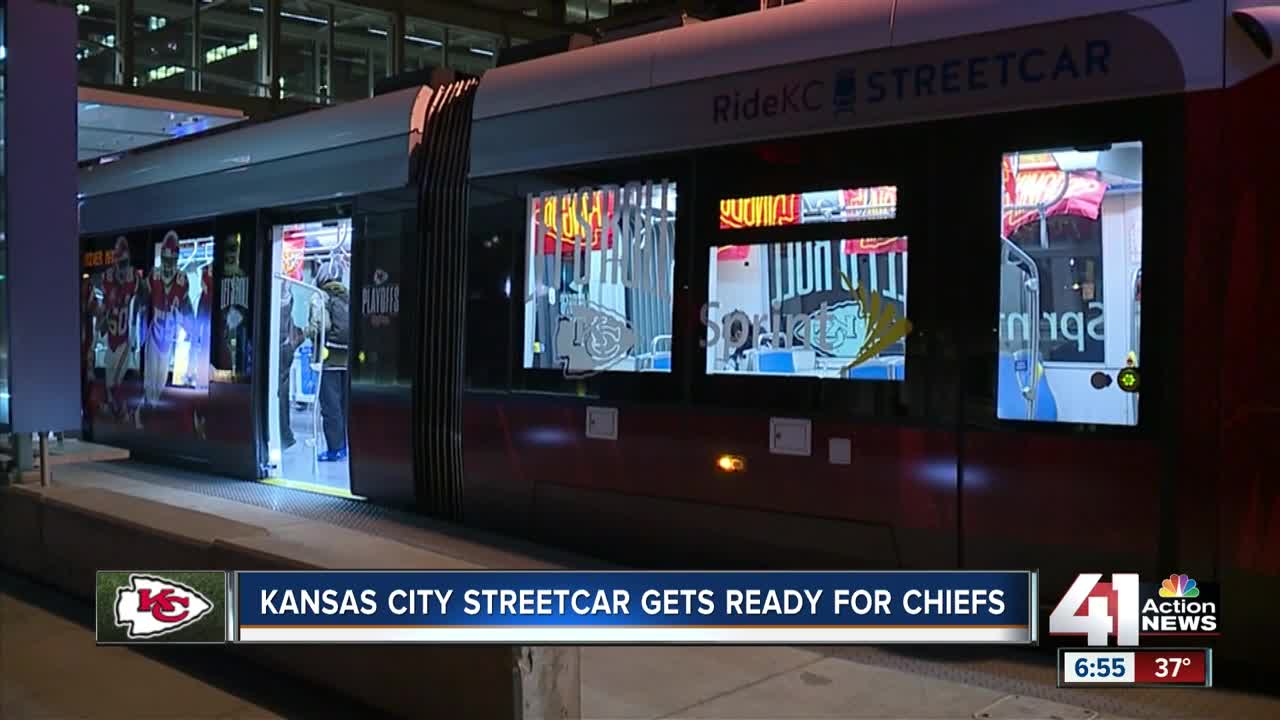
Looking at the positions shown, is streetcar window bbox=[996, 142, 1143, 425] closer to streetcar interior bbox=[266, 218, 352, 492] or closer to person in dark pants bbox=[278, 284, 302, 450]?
streetcar interior bbox=[266, 218, 352, 492]

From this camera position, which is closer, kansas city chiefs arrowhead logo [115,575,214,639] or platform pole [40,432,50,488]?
kansas city chiefs arrowhead logo [115,575,214,639]

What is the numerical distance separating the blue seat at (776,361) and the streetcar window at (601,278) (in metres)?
0.66

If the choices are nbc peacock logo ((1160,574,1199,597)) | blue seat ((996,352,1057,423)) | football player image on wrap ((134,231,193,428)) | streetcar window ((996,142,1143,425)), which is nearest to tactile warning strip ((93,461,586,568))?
football player image on wrap ((134,231,193,428))

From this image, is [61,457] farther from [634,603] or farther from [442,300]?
[634,603]

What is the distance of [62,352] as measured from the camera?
8.02 m

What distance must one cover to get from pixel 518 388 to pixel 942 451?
3.09 meters

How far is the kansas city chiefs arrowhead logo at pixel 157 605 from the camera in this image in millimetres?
4941

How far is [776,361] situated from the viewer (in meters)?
6.48

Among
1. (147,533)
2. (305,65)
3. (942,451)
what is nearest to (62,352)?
(147,533)

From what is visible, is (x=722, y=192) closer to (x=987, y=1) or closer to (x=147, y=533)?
(x=987, y=1)

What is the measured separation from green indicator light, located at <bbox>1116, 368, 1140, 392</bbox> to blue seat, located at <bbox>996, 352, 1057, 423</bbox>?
300mm

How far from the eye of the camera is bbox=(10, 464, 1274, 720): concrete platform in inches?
169

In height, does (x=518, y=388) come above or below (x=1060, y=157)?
below

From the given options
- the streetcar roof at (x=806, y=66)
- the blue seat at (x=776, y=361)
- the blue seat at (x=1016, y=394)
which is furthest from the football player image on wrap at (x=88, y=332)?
the blue seat at (x=1016, y=394)
